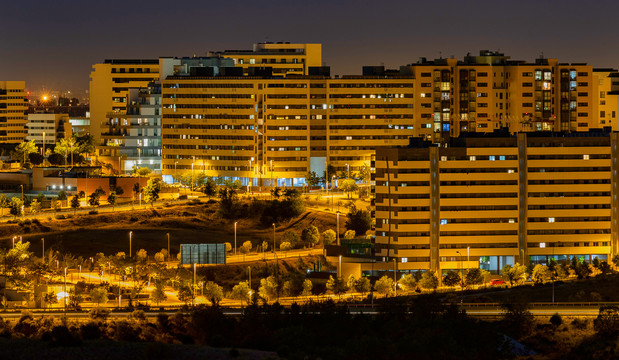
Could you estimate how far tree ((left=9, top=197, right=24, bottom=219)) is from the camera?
135000 millimetres

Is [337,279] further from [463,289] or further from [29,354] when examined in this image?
[29,354]

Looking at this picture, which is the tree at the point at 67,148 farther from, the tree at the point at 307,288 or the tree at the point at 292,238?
the tree at the point at 307,288

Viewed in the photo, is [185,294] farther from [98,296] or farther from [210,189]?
[210,189]

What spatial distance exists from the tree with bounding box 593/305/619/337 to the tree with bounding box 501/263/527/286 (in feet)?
58.6

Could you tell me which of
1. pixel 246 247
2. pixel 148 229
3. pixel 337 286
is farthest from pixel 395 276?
pixel 148 229

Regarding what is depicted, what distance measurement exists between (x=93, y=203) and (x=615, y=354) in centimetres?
7091

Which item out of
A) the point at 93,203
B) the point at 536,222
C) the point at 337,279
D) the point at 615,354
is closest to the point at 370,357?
the point at 615,354

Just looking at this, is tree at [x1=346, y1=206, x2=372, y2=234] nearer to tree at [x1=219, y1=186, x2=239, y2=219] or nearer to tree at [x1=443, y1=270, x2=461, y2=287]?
tree at [x1=219, y1=186, x2=239, y2=219]

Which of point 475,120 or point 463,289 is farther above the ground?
point 475,120

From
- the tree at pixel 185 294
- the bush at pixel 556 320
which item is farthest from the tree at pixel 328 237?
the bush at pixel 556 320

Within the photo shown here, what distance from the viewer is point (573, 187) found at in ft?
401

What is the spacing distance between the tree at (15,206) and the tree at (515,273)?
173 ft

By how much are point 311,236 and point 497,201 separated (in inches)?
766

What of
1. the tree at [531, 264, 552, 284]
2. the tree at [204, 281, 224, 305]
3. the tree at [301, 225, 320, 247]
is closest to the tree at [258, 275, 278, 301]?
the tree at [204, 281, 224, 305]
